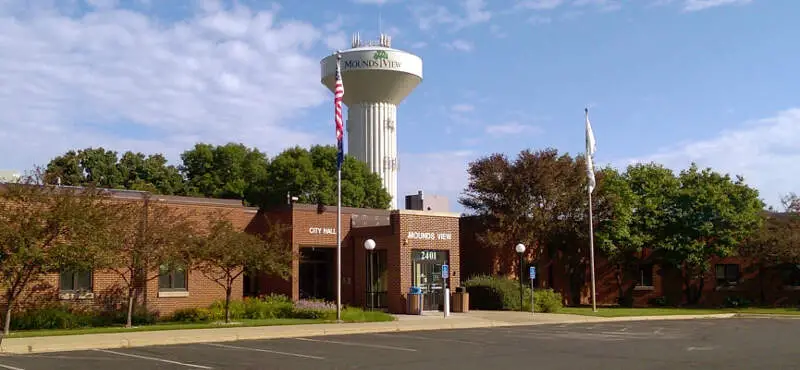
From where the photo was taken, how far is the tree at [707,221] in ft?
150

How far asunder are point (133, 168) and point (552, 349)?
1884 inches

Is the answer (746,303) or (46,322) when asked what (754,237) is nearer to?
(746,303)

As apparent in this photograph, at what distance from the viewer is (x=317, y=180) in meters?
60.8

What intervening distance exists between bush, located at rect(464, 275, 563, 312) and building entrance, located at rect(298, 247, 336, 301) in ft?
21.8

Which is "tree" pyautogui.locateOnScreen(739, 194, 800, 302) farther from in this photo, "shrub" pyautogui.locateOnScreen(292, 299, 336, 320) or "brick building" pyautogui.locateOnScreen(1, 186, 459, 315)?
"shrub" pyautogui.locateOnScreen(292, 299, 336, 320)

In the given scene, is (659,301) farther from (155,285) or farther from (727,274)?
(155,285)

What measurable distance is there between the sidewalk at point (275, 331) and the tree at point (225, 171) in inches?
1297

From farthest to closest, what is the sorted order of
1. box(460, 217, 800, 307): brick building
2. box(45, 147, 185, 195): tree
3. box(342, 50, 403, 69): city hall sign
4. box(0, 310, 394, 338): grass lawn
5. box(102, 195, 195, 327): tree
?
1. box(342, 50, 403, 69): city hall sign
2. box(45, 147, 185, 195): tree
3. box(460, 217, 800, 307): brick building
4. box(102, 195, 195, 327): tree
5. box(0, 310, 394, 338): grass lawn

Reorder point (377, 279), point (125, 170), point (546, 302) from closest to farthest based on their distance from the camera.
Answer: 1. point (377, 279)
2. point (546, 302)
3. point (125, 170)

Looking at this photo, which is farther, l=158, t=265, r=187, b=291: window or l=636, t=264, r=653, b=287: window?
l=636, t=264, r=653, b=287: window

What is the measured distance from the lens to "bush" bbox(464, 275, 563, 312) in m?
37.5

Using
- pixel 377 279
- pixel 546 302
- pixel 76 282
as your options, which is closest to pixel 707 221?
pixel 546 302

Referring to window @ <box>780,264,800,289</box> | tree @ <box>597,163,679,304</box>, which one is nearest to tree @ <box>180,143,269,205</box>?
tree @ <box>597,163,679,304</box>

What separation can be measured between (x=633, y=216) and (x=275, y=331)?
27.3 m
